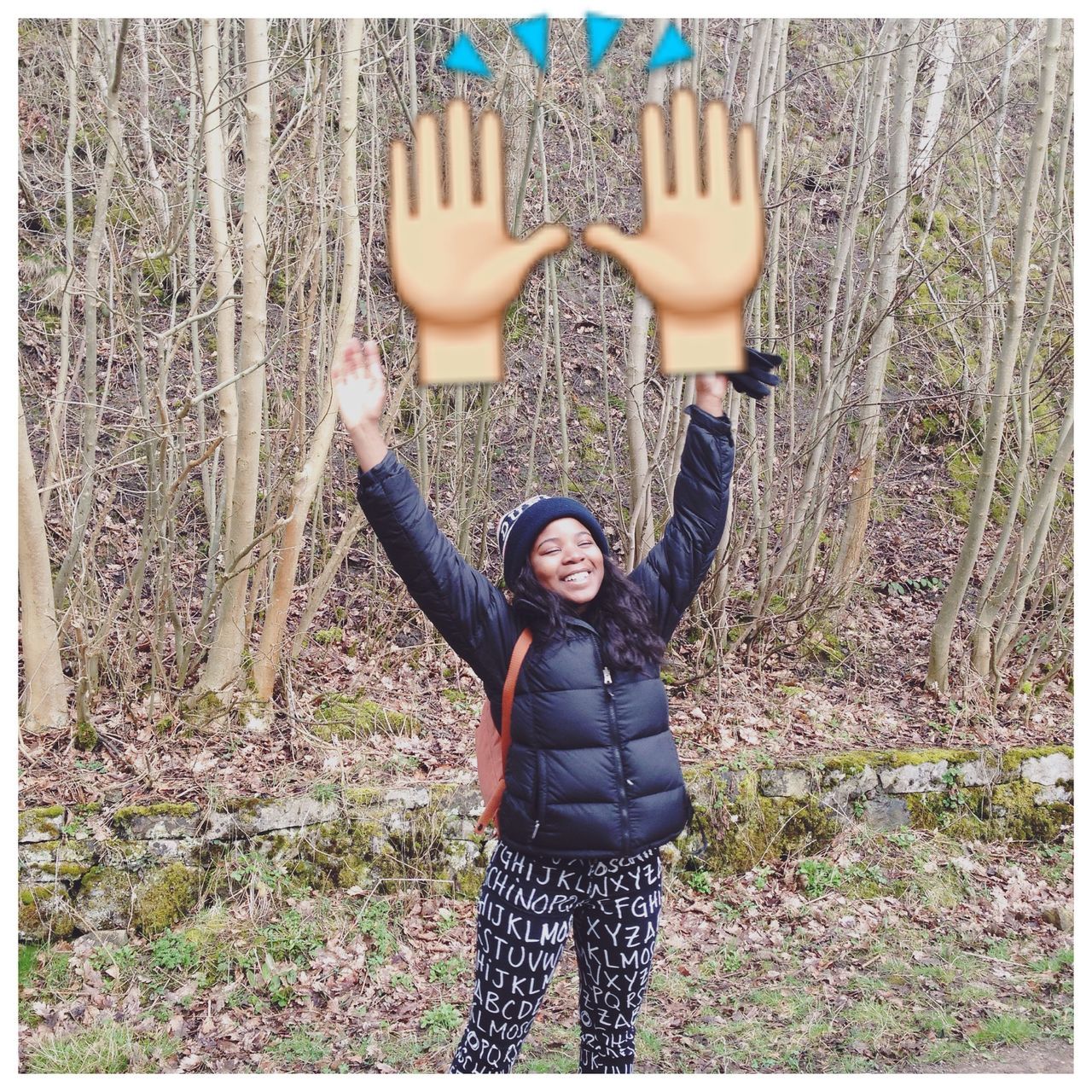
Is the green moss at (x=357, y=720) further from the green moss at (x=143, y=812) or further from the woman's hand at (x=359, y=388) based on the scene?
the woman's hand at (x=359, y=388)

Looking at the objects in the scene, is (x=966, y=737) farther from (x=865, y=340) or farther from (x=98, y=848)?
(x=98, y=848)

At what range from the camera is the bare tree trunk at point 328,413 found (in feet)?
15.3

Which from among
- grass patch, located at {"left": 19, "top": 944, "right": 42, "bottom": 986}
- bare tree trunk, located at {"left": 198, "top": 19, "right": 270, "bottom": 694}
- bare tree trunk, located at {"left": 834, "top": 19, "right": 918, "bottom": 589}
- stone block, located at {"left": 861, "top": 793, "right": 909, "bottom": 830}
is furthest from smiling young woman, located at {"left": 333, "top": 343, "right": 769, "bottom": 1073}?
bare tree trunk, located at {"left": 834, "top": 19, "right": 918, "bottom": 589}

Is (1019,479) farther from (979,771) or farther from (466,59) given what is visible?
(466,59)

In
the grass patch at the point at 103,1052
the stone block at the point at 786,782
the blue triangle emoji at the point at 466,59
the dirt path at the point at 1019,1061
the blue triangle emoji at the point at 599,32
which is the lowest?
the dirt path at the point at 1019,1061

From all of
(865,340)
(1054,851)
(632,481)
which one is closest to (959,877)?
(1054,851)

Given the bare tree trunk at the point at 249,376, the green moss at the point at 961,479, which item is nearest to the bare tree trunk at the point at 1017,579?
the green moss at the point at 961,479

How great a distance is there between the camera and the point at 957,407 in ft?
30.8

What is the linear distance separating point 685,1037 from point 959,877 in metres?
2.20

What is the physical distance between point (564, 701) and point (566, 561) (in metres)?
0.38

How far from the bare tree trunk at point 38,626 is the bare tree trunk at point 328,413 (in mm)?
1037

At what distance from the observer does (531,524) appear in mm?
2482

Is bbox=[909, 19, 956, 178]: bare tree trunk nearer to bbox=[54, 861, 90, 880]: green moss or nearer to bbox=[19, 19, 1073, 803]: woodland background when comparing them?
bbox=[19, 19, 1073, 803]: woodland background

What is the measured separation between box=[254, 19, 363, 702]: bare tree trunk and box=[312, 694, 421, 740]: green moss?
0.35 meters
